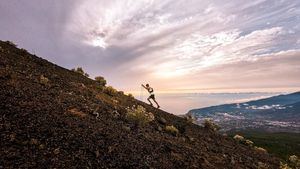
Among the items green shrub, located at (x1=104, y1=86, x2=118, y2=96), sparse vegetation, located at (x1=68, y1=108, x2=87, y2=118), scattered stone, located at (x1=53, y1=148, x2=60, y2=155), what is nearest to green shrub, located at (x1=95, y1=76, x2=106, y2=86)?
green shrub, located at (x1=104, y1=86, x2=118, y2=96)

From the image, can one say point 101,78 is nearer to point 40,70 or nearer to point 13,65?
point 40,70

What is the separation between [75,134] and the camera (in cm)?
1948

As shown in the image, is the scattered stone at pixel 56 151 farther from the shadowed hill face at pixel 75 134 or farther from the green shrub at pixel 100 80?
the green shrub at pixel 100 80

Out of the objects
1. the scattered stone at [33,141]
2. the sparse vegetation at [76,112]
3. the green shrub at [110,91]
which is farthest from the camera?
the green shrub at [110,91]

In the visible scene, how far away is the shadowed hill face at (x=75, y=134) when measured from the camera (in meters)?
16.8

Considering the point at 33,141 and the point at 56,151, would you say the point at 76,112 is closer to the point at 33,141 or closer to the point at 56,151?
the point at 33,141

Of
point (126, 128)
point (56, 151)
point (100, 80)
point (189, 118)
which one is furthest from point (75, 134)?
point (189, 118)

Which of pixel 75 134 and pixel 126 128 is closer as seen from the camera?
pixel 75 134

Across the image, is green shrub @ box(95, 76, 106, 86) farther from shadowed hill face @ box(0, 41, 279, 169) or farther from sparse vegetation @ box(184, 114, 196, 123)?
sparse vegetation @ box(184, 114, 196, 123)

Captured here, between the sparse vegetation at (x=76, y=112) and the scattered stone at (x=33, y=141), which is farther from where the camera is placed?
the sparse vegetation at (x=76, y=112)

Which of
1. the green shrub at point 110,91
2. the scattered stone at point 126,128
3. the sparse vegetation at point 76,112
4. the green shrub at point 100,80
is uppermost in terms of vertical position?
the green shrub at point 100,80

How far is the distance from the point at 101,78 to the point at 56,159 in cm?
2706

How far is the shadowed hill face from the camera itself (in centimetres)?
1675

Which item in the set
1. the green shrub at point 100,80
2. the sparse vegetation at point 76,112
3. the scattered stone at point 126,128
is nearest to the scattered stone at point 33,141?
the sparse vegetation at point 76,112
